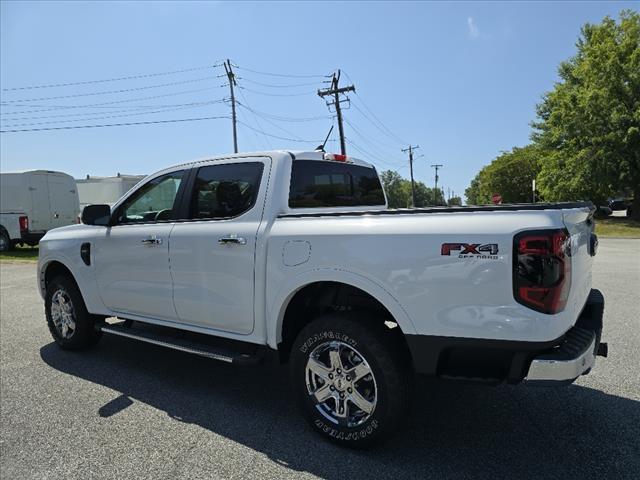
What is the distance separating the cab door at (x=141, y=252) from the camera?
13.2 feet

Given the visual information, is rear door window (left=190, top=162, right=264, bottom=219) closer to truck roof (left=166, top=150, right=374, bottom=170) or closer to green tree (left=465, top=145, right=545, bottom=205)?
truck roof (left=166, top=150, right=374, bottom=170)

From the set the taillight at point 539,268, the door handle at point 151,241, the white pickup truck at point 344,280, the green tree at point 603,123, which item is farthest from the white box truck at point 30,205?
the green tree at point 603,123

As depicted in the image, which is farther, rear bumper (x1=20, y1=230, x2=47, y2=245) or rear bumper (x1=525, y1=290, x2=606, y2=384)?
rear bumper (x1=20, y1=230, x2=47, y2=245)

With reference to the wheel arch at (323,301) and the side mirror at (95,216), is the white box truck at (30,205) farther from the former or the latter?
the wheel arch at (323,301)

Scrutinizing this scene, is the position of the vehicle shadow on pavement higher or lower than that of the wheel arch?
lower

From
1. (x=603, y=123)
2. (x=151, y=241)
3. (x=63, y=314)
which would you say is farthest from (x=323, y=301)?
(x=603, y=123)

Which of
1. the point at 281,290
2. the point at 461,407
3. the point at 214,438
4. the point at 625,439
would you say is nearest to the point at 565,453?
the point at 625,439

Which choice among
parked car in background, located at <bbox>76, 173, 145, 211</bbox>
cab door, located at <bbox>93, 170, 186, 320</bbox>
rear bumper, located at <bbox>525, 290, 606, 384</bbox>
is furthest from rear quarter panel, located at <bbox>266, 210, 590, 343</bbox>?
parked car in background, located at <bbox>76, 173, 145, 211</bbox>

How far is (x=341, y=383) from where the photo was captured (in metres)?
2.98

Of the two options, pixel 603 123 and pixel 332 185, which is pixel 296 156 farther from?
pixel 603 123

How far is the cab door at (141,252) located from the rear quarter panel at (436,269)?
60.5 inches

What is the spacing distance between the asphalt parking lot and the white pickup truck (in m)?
0.36

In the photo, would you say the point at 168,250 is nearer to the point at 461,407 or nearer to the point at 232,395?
the point at 232,395

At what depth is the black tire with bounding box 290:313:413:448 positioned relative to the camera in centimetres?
277
